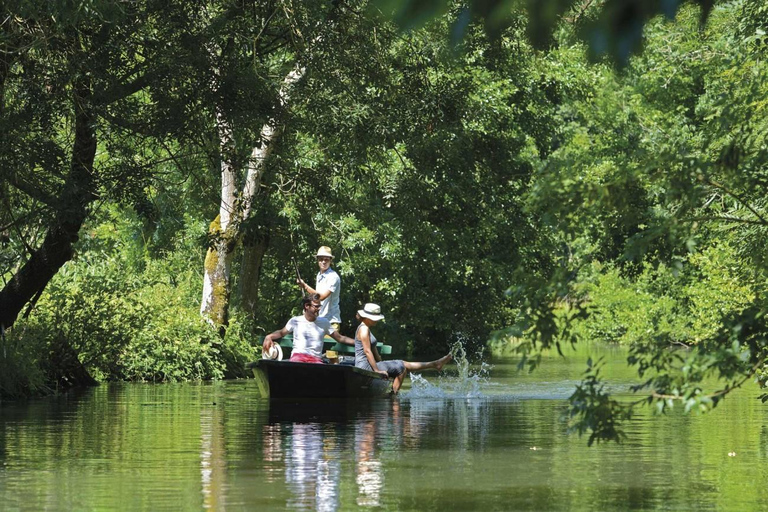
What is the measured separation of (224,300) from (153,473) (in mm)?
20159

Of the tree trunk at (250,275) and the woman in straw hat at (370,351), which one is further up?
the tree trunk at (250,275)

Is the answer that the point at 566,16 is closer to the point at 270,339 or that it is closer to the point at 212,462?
the point at 212,462

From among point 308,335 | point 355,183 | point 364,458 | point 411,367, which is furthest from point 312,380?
point 355,183

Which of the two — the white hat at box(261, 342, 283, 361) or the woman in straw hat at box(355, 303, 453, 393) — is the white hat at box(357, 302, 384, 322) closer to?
the woman in straw hat at box(355, 303, 453, 393)

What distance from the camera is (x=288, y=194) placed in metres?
25.1

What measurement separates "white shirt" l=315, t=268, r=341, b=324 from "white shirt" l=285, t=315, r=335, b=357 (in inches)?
48.0

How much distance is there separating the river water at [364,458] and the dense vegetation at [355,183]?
867 millimetres

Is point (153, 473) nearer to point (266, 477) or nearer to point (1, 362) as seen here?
point (266, 477)

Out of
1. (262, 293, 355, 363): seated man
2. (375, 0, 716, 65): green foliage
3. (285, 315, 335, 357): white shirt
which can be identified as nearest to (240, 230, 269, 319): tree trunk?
(262, 293, 355, 363): seated man

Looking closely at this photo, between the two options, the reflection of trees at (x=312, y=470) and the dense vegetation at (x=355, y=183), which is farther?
the reflection of trees at (x=312, y=470)

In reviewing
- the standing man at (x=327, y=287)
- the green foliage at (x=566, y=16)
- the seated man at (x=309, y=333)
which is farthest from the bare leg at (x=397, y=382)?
the green foliage at (x=566, y=16)

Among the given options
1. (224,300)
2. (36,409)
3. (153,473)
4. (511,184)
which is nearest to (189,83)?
(36,409)

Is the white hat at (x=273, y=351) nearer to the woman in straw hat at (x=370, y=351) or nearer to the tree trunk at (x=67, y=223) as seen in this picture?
the woman in straw hat at (x=370, y=351)

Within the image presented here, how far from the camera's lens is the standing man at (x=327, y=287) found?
2219 centimetres
